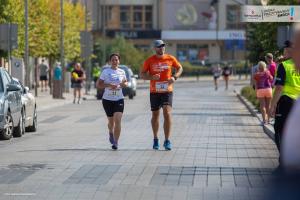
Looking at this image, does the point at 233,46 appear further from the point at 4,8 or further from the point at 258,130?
the point at 258,130

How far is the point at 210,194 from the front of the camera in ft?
33.6

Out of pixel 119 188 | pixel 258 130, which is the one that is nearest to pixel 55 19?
pixel 258 130

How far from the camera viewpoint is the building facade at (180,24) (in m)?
101

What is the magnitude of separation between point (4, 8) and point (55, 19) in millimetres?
14473

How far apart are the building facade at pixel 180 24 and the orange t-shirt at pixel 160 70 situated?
83937 mm

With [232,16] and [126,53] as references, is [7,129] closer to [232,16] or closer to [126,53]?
[126,53]

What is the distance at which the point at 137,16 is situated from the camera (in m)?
104

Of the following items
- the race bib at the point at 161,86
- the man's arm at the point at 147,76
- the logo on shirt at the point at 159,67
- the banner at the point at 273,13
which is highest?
the banner at the point at 273,13

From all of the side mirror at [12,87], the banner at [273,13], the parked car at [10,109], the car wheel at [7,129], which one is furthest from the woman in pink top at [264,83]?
the car wheel at [7,129]

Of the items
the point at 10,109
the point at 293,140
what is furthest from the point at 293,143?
the point at 10,109

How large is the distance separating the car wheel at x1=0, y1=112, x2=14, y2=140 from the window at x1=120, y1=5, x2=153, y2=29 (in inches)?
3352

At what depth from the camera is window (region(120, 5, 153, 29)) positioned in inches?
4075

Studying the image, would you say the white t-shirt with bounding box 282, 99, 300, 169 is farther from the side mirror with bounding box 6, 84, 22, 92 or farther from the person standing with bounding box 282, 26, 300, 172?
the side mirror with bounding box 6, 84, 22, 92

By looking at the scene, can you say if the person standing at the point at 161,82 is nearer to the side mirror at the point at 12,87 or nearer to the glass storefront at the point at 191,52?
the side mirror at the point at 12,87
